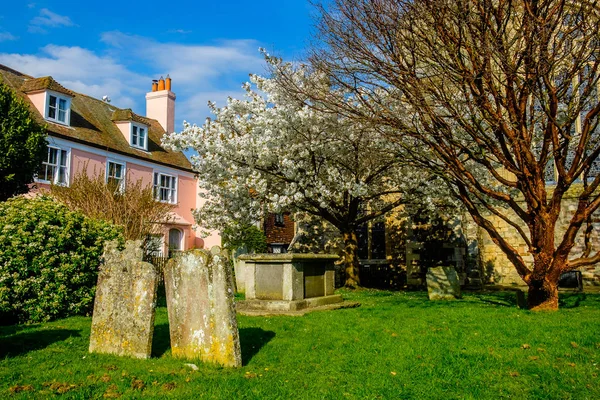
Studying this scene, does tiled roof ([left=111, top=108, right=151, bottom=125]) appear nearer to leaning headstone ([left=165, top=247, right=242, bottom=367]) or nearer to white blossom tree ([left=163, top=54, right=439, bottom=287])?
white blossom tree ([left=163, top=54, right=439, bottom=287])

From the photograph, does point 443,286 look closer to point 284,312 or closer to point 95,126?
point 284,312

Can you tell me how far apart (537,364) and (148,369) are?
4.60 metres

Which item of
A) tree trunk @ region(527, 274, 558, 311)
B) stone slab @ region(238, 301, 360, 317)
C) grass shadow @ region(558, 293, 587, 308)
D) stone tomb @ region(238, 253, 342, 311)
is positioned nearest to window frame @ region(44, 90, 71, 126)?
stone tomb @ region(238, 253, 342, 311)

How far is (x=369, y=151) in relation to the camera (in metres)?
15.0

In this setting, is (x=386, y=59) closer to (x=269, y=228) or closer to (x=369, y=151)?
(x=369, y=151)

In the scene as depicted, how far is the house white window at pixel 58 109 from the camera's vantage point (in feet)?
71.2

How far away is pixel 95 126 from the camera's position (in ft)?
80.0

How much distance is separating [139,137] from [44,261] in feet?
59.1

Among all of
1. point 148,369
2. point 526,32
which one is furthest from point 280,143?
point 148,369

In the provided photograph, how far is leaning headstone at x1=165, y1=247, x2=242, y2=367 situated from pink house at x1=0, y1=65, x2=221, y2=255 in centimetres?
1187

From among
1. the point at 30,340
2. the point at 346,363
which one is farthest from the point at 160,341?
the point at 346,363

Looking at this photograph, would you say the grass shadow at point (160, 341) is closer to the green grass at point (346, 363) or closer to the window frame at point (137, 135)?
the green grass at point (346, 363)

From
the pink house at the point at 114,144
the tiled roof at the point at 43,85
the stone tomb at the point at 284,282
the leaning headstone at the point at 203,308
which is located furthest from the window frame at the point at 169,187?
the leaning headstone at the point at 203,308

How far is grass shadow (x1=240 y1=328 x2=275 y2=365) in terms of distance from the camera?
259 inches
